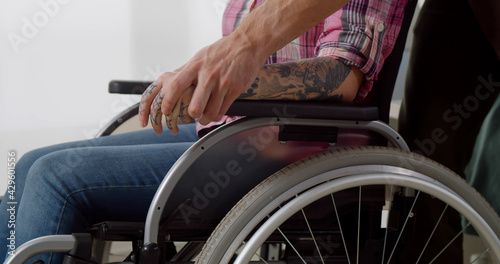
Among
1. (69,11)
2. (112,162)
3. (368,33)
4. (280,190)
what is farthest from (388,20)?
(69,11)

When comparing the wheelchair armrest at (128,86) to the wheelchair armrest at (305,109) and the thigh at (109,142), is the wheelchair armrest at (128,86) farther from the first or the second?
the wheelchair armrest at (305,109)

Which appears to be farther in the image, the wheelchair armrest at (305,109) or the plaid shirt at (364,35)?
the plaid shirt at (364,35)

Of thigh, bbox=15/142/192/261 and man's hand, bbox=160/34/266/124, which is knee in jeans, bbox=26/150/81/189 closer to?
thigh, bbox=15/142/192/261

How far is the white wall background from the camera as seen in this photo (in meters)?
2.29

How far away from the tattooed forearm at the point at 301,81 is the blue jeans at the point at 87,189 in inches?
9.5

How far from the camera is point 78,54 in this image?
7.75ft

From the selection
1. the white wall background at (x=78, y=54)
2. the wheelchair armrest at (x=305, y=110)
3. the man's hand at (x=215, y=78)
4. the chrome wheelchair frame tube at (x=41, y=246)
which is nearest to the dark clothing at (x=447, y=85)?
the wheelchair armrest at (x=305, y=110)

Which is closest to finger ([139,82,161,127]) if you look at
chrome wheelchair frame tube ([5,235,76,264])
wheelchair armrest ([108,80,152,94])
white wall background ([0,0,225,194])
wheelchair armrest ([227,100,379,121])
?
wheelchair armrest ([227,100,379,121])

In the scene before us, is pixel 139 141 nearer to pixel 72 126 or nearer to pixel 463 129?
pixel 463 129

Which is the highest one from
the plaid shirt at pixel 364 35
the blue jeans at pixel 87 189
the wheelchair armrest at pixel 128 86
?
the plaid shirt at pixel 364 35

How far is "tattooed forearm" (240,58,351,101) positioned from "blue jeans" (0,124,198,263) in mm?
240

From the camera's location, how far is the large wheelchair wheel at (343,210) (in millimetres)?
783

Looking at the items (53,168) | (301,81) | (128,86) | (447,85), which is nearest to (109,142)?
(128,86)

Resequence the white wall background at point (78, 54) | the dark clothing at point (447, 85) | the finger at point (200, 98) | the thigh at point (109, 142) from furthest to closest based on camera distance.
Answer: the white wall background at point (78, 54)
the thigh at point (109, 142)
the dark clothing at point (447, 85)
the finger at point (200, 98)
